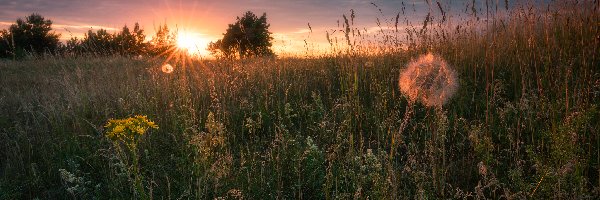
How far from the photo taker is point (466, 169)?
9.89ft

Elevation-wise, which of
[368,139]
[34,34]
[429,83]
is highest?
[34,34]

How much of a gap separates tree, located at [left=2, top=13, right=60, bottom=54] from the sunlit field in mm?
32818

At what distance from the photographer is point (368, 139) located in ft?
12.9

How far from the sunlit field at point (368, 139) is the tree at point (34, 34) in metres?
32.8

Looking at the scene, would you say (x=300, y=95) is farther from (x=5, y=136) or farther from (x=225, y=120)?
(x=5, y=136)

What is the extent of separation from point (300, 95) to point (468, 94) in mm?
1952

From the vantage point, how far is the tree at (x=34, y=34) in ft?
109

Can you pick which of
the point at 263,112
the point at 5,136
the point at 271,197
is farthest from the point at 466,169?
the point at 5,136

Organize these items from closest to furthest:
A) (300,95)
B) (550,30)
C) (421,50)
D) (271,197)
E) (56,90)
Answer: (271,197) < (300,95) < (550,30) < (421,50) < (56,90)

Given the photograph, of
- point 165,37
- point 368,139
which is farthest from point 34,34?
point 368,139

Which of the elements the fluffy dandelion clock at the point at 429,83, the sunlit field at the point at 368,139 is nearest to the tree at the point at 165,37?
the sunlit field at the point at 368,139

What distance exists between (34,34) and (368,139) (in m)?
38.0

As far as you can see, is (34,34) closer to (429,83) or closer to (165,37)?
(165,37)

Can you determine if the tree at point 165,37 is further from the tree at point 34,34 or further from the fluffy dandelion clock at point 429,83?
the tree at point 34,34
